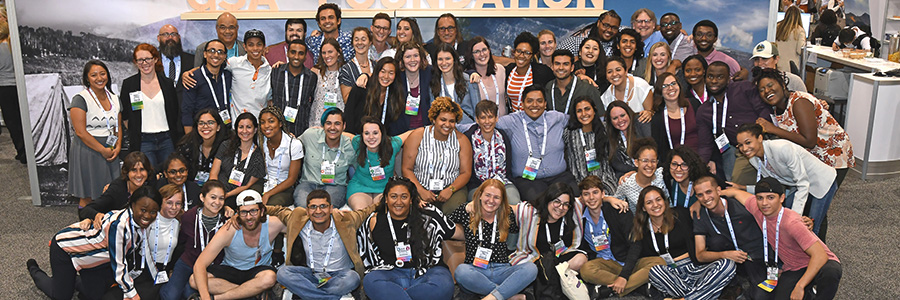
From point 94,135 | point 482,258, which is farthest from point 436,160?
point 94,135

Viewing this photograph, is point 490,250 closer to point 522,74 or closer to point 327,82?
point 522,74

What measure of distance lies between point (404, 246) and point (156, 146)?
7.40 feet

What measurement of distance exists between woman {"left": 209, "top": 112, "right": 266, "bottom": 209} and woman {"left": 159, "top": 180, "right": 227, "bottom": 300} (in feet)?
1.73

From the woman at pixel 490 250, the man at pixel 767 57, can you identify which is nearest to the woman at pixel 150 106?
the woman at pixel 490 250

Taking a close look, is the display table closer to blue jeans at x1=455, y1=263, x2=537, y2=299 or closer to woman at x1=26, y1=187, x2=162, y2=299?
blue jeans at x1=455, y1=263, x2=537, y2=299

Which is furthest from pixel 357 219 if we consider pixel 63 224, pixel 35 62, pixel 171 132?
pixel 35 62

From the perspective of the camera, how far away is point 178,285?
15.0 ft

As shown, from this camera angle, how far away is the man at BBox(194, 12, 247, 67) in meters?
5.94

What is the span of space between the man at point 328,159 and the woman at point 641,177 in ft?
5.69

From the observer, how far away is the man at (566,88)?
5520 millimetres

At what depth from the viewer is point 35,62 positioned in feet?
21.1

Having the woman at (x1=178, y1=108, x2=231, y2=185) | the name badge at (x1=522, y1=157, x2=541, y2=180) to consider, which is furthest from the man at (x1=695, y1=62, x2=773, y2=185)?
the woman at (x1=178, y1=108, x2=231, y2=185)

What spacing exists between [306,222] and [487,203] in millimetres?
1057

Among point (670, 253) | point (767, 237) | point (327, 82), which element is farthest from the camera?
point (327, 82)
